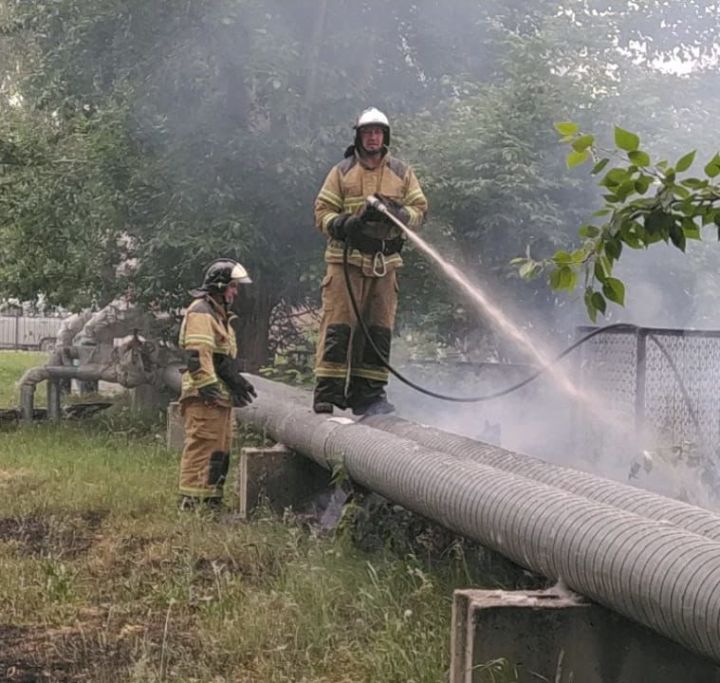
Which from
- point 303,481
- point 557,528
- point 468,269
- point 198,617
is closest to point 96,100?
point 468,269

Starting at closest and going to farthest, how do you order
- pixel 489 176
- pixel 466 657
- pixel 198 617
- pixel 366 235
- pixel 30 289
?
pixel 466 657 < pixel 198 617 < pixel 366 235 < pixel 489 176 < pixel 30 289

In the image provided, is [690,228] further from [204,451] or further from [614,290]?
[204,451]

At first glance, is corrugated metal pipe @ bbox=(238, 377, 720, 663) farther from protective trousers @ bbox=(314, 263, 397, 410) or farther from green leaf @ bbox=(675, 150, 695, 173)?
green leaf @ bbox=(675, 150, 695, 173)

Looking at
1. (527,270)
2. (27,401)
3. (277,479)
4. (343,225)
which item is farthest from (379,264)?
(27,401)

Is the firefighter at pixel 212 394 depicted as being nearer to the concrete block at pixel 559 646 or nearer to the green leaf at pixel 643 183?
the concrete block at pixel 559 646

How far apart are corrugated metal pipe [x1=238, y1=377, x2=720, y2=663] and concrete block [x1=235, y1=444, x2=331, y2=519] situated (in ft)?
4.77

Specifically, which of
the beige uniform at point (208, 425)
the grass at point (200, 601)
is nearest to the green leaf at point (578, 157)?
the grass at point (200, 601)

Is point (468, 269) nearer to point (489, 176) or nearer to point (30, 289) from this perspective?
point (489, 176)

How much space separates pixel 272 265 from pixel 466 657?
7.54 m

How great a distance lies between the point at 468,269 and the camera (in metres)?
9.76

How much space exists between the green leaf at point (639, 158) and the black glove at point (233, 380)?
215 inches

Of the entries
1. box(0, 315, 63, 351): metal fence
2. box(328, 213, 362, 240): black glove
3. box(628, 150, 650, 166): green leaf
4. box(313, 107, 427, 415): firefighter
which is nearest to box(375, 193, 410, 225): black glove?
box(313, 107, 427, 415): firefighter

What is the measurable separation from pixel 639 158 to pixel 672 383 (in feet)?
15.0

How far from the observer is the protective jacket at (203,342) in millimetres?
6766
